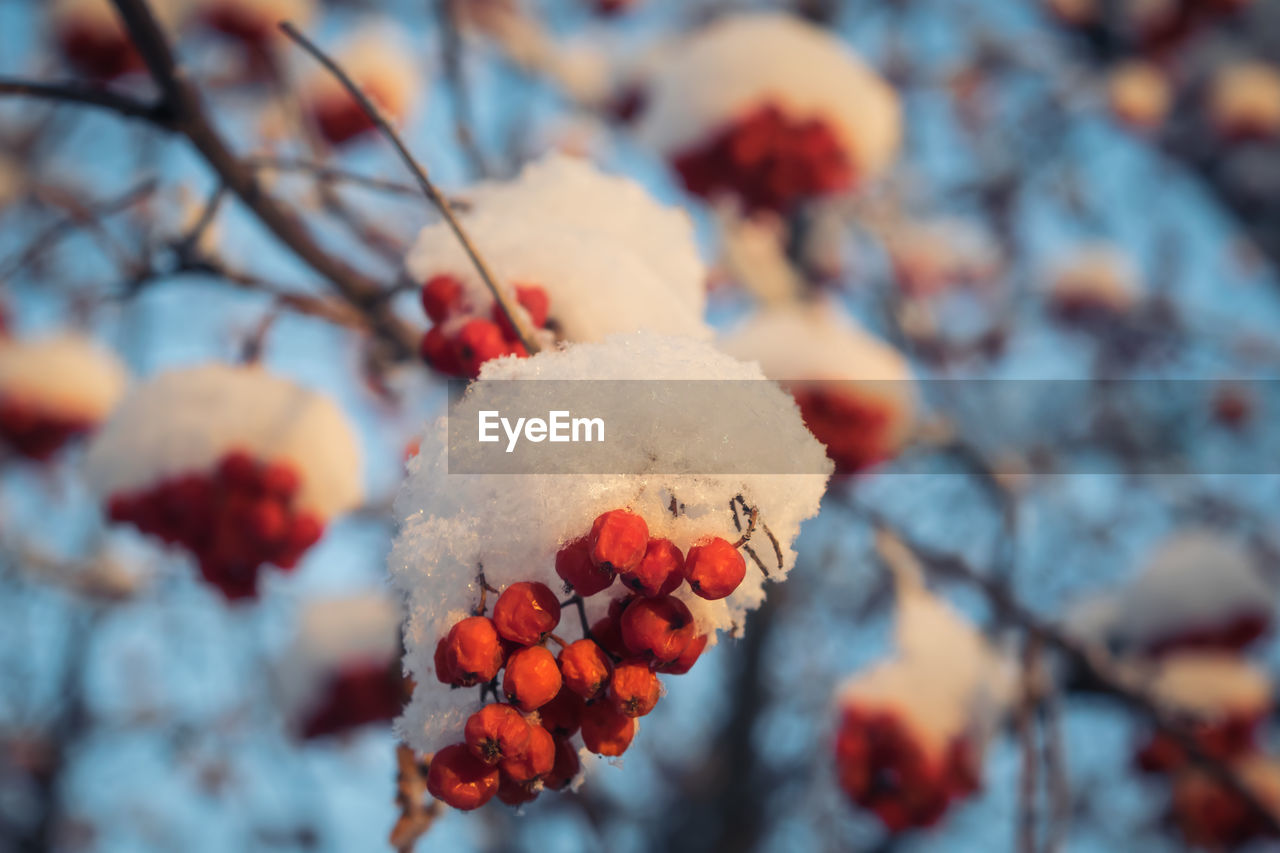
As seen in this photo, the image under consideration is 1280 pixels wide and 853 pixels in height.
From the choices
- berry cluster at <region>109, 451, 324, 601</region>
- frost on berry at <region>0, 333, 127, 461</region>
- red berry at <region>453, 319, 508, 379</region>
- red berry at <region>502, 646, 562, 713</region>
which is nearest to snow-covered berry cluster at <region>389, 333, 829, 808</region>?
red berry at <region>502, 646, 562, 713</region>

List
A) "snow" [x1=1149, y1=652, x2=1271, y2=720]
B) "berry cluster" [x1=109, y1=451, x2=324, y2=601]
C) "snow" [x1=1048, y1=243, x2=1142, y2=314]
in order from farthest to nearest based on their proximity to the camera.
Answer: "snow" [x1=1048, y1=243, x2=1142, y2=314], "snow" [x1=1149, y1=652, x2=1271, y2=720], "berry cluster" [x1=109, y1=451, x2=324, y2=601]

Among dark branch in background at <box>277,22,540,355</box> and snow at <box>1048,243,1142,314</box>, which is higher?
snow at <box>1048,243,1142,314</box>

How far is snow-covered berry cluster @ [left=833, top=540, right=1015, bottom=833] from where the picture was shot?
5.46 ft

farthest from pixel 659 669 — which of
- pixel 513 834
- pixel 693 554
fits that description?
pixel 513 834

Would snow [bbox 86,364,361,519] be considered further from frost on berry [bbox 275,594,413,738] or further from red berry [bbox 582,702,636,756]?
red berry [bbox 582,702,636,756]

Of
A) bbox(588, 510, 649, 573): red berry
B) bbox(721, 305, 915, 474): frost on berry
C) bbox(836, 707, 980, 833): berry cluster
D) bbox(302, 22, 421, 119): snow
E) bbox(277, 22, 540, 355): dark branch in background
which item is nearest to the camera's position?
bbox(588, 510, 649, 573): red berry

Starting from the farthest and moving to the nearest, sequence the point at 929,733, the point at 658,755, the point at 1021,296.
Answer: the point at 658,755
the point at 1021,296
the point at 929,733

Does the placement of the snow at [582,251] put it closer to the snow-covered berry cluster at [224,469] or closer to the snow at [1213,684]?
the snow-covered berry cluster at [224,469]

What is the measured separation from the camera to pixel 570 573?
0.59 m

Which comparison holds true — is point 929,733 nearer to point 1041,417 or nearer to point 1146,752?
point 1146,752

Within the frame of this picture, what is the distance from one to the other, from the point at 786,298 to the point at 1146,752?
174cm

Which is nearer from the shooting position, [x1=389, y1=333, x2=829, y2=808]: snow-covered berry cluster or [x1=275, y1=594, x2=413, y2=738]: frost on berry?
[x1=389, y1=333, x2=829, y2=808]: snow-covered berry cluster

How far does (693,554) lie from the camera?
59 centimetres

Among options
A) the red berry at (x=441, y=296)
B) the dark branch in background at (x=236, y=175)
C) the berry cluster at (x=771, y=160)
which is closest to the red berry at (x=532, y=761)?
the red berry at (x=441, y=296)
